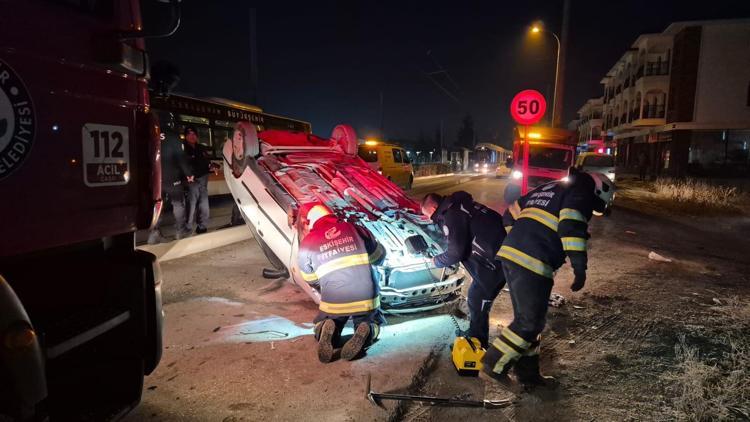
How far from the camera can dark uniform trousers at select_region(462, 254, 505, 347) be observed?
351 centimetres

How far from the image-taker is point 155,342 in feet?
7.66

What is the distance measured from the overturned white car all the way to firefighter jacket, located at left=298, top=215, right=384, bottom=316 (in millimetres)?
501

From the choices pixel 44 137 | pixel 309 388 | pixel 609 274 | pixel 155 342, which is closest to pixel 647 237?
pixel 609 274

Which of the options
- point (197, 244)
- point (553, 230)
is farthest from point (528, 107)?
point (197, 244)

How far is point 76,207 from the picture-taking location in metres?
1.99

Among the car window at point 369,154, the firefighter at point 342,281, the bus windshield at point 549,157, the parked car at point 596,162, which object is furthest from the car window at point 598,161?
the firefighter at point 342,281

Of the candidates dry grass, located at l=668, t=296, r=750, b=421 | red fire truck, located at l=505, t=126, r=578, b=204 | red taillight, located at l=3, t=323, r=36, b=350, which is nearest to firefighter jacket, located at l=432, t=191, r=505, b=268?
dry grass, located at l=668, t=296, r=750, b=421

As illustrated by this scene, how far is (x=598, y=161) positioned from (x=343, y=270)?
62.8 feet

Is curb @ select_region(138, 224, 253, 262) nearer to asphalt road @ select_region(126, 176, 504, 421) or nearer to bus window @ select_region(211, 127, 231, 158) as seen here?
asphalt road @ select_region(126, 176, 504, 421)

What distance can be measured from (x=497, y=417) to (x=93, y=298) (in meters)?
2.36

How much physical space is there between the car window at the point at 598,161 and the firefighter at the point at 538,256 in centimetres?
1791

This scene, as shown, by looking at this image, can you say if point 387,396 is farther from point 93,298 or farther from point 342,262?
point 93,298

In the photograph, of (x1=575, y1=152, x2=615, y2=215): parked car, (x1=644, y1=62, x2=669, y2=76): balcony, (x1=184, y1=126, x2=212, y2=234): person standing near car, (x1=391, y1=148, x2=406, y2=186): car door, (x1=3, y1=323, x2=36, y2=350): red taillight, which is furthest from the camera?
(x1=644, y1=62, x2=669, y2=76): balcony

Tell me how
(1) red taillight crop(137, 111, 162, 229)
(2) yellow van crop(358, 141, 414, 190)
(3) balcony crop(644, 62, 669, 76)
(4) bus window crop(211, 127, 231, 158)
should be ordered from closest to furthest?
(1) red taillight crop(137, 111, 162, 229) → (4) bus window crop(211, 127, 231, 158) → (2) yellow van crop(358, 141, 414, 190) → (3) balcony crop(644, 62, 669, 76)
